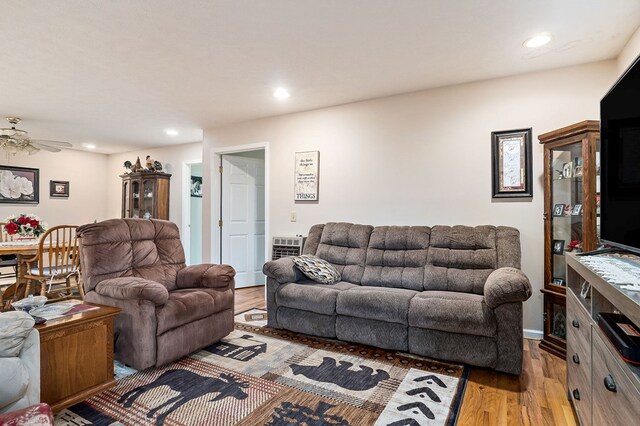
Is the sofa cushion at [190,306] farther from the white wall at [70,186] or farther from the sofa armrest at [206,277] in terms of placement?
the white wall at [70,186]

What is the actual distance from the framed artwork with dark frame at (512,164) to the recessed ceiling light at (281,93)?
2138 millimetres

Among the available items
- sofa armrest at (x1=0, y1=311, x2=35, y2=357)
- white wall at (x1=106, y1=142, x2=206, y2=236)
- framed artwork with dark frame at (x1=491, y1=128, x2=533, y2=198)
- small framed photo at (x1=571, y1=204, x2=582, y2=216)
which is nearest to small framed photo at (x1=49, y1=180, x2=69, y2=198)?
white wall at (x1=106, y1=142, x2=206, y2=236)

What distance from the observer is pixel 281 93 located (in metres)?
3.63

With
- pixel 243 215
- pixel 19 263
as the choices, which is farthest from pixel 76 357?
pixel 243 215

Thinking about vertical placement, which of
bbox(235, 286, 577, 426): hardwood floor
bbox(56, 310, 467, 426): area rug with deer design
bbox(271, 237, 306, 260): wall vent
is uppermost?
bbox(271, 237, 306, 260): wall vent

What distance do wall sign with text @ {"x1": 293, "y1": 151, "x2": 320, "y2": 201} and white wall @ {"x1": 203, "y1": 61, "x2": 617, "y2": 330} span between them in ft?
0.23

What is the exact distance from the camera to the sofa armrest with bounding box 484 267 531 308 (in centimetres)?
219

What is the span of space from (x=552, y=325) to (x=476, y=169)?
4.96 feet

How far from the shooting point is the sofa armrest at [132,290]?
2.23 metres

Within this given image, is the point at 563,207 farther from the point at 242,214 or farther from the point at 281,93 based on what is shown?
the point at 242,214

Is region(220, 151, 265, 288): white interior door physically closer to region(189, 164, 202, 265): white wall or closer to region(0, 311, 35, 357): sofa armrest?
region(189, 164, 202, 265): white wall

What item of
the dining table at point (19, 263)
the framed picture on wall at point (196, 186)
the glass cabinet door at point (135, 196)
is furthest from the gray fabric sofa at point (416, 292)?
the glass cabinet door at point (135, 196)

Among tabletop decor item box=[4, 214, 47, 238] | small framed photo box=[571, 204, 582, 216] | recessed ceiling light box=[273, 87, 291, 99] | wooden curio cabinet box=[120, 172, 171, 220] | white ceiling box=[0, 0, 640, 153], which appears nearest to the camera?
white ceiling box=[0, 0, 640, 153]

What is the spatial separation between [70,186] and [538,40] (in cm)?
786
